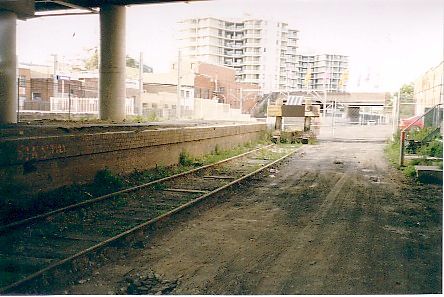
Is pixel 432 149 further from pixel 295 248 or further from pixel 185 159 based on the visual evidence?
pixel 295 248

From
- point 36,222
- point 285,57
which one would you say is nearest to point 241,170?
point 36,222

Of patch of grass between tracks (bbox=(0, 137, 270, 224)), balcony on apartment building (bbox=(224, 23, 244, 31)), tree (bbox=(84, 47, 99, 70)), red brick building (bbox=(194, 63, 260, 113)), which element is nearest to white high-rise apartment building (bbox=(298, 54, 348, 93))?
red brick building (bbox=(194, 63, 260, 113))

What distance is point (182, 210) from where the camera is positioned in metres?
7.74

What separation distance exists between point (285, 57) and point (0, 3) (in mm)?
47184

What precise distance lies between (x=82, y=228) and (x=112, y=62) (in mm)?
14601

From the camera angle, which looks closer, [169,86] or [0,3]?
[0,3]

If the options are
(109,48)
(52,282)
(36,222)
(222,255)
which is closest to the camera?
(52,282)

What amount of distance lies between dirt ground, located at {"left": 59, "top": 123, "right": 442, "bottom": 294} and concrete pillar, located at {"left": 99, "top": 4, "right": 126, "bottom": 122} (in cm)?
1204

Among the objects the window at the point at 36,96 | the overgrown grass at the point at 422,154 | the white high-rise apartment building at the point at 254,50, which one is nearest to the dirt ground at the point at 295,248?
the overgrown grass at the point at 422,154

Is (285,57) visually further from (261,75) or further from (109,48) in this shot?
(109,48)

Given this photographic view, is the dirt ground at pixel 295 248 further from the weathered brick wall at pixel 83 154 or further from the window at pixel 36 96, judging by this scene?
the window at pixel 36 96

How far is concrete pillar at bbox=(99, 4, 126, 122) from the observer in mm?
19547

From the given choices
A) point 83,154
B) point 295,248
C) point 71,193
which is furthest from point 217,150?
point 295,248

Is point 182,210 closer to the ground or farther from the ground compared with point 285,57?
closer to the ground
